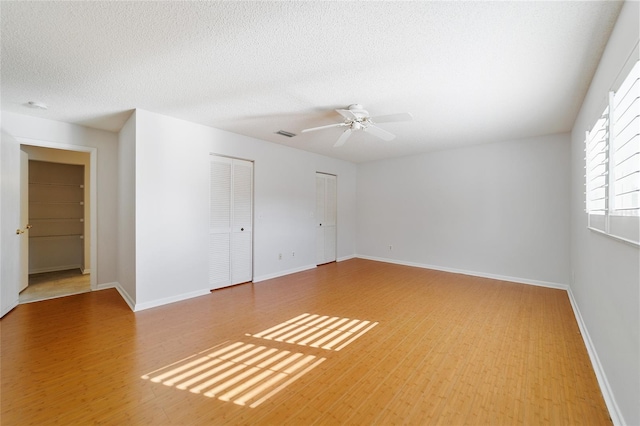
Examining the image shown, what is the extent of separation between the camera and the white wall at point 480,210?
4527 mm

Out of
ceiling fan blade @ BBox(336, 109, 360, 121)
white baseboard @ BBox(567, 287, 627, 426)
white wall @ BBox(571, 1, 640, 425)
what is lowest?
white baseboard @ BBox(567, 287, 627, 426)

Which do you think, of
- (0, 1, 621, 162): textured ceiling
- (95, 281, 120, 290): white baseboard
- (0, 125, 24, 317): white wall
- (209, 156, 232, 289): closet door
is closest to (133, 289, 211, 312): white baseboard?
(209, 156, 232, 289): closet door

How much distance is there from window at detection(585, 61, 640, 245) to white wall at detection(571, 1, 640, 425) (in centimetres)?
10

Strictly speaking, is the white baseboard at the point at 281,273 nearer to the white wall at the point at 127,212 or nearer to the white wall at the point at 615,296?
the white wall at the point at 127,212

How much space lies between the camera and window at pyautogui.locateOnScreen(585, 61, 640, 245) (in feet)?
4.67

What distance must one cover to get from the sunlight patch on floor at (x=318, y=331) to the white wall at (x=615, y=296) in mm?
1883

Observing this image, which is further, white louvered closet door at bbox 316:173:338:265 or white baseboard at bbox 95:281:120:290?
white louvered closet door at bbox 316:173:338:265

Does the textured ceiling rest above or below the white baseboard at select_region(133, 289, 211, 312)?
above

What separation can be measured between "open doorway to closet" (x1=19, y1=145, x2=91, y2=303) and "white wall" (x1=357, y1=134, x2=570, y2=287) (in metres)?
6.25

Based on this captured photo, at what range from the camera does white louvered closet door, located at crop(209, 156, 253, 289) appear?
4.36m

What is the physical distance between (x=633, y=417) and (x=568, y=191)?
161 inches

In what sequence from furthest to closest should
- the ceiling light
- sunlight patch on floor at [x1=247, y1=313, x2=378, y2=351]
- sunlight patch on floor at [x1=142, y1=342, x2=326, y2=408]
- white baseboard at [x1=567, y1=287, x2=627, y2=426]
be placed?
the ceiling light < sunlight patch on floor at [x1=247, y1=313, x2=378, y2=351] < sunlight patch on floor at [x1=142, y1=342, x2=326, y2=408] < white baseboard at [x1=567, y1=287, x2=627, y2=426]

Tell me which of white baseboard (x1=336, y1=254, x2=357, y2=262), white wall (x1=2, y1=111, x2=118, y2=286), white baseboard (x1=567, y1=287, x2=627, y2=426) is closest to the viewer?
white baseboard (x1=567, y1=287, x2=627, y2=426)

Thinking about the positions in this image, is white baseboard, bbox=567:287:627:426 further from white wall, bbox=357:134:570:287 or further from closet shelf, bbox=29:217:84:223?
closet shelf, bbox=29:217:84:223
